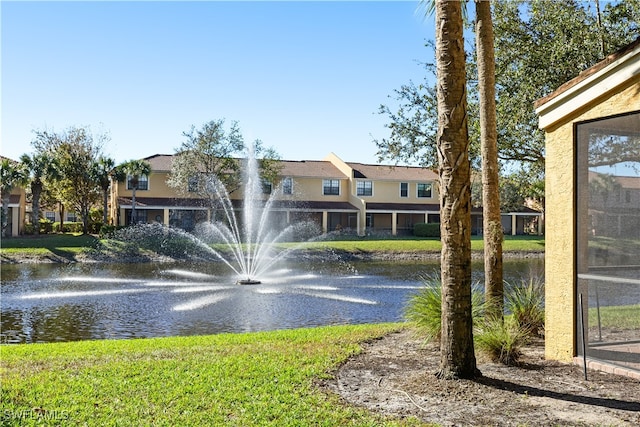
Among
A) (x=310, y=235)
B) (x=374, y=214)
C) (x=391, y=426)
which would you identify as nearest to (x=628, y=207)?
(x=391, y=426)

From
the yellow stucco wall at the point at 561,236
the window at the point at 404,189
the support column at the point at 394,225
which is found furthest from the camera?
the window at the point at 404,189

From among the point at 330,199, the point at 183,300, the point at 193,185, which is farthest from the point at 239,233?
the point at 183,300

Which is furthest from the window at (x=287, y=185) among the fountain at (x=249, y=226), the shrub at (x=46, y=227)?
the shrub at (x=46, y=227)

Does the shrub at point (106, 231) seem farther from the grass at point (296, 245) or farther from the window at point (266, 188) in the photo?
the window at point (266, 188)

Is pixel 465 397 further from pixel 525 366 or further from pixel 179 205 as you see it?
pixel 179 205

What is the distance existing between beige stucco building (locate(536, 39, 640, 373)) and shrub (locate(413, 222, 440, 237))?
128ft

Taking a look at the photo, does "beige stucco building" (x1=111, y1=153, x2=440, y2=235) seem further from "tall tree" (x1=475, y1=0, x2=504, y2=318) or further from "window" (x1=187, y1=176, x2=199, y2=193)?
"tall tree" (x1=475, y1=0, x2=504, y2=318)

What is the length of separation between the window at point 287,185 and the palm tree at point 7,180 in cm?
1872

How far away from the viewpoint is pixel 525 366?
757cm

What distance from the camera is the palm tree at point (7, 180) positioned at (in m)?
37.6

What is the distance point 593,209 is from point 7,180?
38313 millimetres

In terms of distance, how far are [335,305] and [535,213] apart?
4209 cm

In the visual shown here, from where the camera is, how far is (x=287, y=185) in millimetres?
47562

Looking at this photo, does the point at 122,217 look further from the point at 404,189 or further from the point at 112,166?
the point at 404,189
